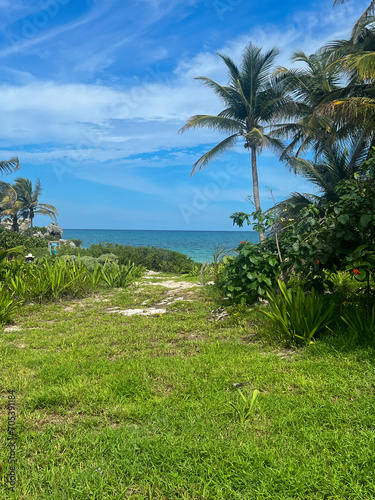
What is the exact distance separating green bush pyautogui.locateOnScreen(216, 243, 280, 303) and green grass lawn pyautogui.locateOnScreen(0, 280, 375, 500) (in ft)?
3.95

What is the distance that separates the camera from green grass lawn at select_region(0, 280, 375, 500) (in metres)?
1.96

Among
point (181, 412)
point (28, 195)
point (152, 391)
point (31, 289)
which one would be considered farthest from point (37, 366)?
point (28, 195)

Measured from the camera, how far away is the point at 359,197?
3869 mm

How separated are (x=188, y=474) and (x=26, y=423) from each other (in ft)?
4.31

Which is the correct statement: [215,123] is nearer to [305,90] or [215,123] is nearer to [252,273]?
[305,90]

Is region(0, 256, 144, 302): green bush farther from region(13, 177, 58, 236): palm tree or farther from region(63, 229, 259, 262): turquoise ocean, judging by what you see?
region(13, 177, 58, 236): palm tree

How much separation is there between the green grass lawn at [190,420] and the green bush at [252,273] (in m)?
1.21

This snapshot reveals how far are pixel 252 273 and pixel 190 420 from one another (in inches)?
135

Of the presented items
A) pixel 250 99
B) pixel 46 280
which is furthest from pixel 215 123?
pixel 46 280

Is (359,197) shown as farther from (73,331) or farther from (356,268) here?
(73,331)

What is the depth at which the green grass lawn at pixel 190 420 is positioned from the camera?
196 centimetres

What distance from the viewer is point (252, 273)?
5.71m

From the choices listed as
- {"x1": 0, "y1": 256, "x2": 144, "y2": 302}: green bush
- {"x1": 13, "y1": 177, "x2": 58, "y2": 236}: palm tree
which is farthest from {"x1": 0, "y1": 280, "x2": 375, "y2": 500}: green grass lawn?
{"x1": 13, "y1": 177, "x2": 58, "y2": 236}: palm tree

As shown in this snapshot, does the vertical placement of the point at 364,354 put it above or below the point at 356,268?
below
